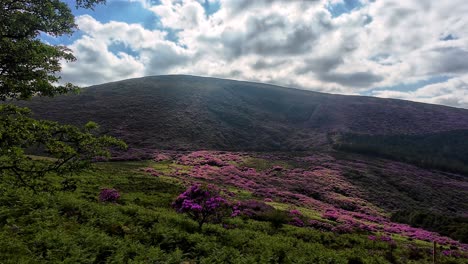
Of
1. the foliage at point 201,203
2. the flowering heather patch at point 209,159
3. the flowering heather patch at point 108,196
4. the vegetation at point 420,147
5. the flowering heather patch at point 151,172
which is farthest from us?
the vegetation at point 420,147

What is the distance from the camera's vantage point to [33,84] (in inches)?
491

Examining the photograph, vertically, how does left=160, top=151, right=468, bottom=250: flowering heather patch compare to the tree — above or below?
below

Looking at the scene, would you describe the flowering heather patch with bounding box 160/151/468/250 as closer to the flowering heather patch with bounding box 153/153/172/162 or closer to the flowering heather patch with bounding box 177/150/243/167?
the flowering heather patch with bounding box 177/150/243/167

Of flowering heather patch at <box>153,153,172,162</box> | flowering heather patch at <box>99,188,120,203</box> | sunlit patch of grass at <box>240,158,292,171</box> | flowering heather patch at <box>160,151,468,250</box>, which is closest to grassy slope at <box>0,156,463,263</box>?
flowering heather patch at <box>99,188,120,203</box>

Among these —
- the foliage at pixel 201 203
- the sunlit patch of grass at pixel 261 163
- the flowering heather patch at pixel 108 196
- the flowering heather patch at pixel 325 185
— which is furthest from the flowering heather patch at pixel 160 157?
the foliage at pixel 201 203

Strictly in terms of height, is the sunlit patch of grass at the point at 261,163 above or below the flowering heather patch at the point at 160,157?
below

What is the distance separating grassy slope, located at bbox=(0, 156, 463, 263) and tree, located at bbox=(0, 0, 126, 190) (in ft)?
9.71

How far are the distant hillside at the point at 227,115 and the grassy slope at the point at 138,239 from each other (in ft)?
173

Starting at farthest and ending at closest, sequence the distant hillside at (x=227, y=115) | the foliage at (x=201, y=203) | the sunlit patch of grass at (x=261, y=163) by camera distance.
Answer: the distant hillside at (x=227, y=115), the sunlit patch of grass at (x=261, y=163), the foliage at (x=201, y=203)

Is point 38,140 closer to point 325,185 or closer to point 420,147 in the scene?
point 325,185

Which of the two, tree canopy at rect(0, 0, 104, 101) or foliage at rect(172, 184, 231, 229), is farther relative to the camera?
foliage at rect(172, 184, 231, 229)

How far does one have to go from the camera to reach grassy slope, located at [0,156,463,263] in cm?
1194

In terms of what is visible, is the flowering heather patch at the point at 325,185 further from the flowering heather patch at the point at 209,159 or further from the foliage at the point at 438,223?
the foliage at the point at 438,223

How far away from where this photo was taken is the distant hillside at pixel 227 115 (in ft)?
268
